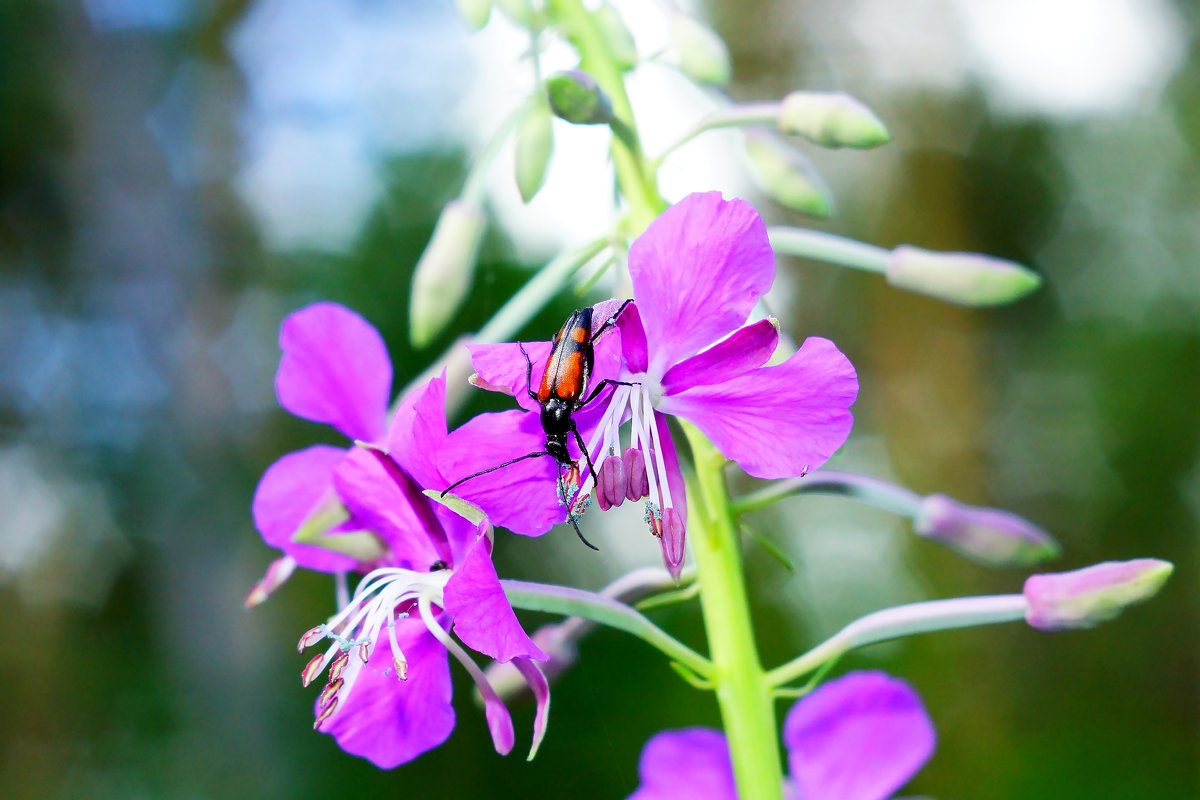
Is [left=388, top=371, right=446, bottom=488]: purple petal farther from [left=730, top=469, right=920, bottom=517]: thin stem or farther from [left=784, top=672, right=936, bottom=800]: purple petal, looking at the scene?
[left=784, top=672, right=936, bottom=800]: purple petal

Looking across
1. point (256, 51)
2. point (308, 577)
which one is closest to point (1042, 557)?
point (308, 577)

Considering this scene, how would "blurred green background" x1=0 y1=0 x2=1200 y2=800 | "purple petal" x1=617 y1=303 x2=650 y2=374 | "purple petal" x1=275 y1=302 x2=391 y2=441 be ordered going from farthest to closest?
"blurred green background" x1=0 y1=0 x2=1200 y2=800
"purple petal" x1=275 y1=302 x2=391 y2=441
"purple petal" x1=617 y1=303 x2=650 y2=374

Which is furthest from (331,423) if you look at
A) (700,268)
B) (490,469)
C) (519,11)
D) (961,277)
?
(961,277)

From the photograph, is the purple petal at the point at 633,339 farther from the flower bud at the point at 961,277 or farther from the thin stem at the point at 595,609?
the flower bud at the point at 961,277

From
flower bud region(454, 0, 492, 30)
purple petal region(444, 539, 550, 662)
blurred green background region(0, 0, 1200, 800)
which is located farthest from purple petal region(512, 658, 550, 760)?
blurred green background region(0, 0, 1200, 800)

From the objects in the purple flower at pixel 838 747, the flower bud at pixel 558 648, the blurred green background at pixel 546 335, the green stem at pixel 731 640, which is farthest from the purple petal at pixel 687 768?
the blurred green background at pixel 546 335

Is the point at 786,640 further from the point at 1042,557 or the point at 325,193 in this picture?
the point at 1042,557

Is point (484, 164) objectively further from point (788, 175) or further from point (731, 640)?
point (731, 640)
